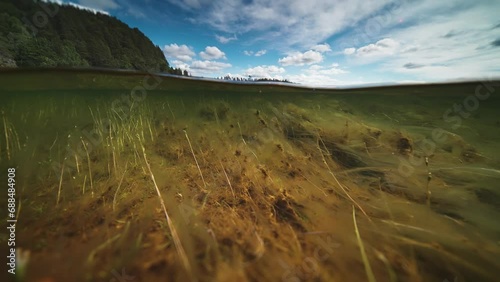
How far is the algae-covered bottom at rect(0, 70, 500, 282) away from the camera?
8.26 ft

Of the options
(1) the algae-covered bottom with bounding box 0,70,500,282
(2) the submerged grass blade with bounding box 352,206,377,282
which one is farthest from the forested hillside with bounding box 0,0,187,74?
(2) the submerged grass blade with bounding box 352,206,377,282

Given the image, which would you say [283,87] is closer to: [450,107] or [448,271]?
[448,271]

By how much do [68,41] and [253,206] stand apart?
261ft

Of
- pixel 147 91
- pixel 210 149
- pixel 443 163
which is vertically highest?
pixel 147 91

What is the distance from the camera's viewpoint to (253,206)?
3791 mm

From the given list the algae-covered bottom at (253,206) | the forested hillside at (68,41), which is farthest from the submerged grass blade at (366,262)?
the forested hillside at (68,41)

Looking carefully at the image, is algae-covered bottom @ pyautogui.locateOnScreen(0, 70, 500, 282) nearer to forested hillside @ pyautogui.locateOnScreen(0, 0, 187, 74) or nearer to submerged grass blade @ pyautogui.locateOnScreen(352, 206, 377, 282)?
submerged grass blade @ pyautogui.locateOnScreen(352, 206, 377, 282)

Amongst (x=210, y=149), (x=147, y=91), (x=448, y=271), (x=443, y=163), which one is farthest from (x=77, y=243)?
(x=147, y=91)

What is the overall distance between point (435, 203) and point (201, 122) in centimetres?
788

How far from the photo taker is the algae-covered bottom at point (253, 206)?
252 centimetres

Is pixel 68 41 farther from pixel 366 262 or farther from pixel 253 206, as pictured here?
pixel 366 262

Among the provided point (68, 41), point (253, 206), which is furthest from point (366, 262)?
point (68, 41)

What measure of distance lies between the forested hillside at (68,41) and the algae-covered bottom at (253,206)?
20734mm

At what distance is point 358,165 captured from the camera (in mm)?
6125
